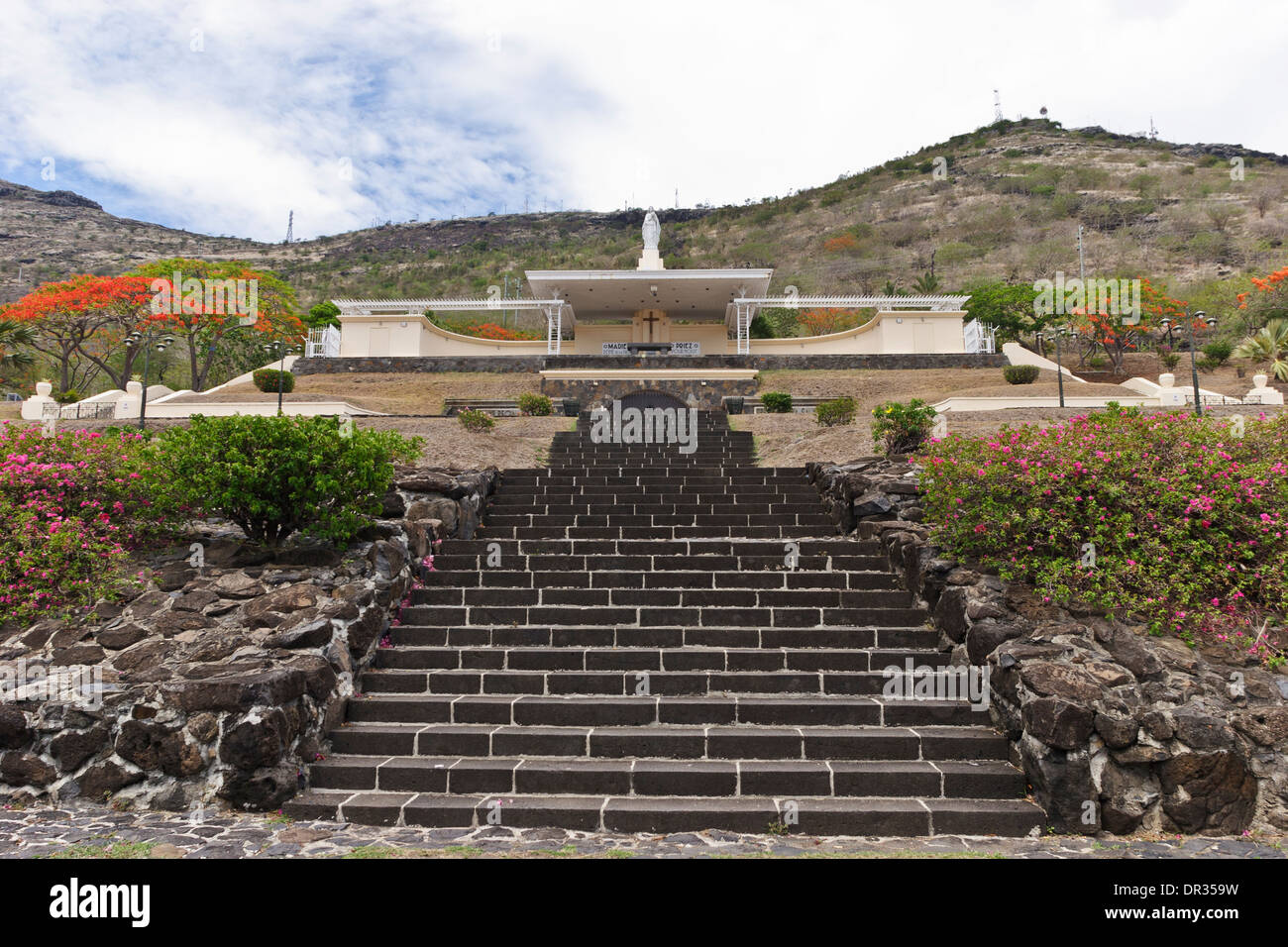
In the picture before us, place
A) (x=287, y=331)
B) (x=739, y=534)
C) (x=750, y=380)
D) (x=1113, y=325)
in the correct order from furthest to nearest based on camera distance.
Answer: (x=287, y=331) < (x=1113, y=325) < (x=750, y=380) < (x=739, y=534)

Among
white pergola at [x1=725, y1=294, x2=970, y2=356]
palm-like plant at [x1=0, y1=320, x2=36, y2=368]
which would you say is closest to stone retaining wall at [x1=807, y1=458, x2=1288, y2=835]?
Answer: white pergola at [x1=725, y1=294, x2=970, y2=356]

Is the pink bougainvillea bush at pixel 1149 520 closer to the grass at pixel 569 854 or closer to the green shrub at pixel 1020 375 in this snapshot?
the grass at pixel 569 854

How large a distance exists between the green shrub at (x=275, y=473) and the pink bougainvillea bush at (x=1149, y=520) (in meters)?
5.06

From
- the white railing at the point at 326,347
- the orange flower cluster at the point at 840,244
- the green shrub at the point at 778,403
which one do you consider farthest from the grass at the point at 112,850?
the orange flower cluster at the point at 840,244

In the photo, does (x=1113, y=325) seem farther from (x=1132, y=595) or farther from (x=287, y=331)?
(x=287, y=331)

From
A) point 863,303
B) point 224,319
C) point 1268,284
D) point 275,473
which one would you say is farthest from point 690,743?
point 1268,284

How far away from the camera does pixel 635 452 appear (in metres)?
13.7

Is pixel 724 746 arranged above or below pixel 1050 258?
below

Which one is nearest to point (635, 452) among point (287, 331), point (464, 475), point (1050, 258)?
point (464, 475)

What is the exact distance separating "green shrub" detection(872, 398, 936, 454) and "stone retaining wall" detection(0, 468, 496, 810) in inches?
273

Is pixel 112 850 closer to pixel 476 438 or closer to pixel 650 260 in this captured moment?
pixel 476 438

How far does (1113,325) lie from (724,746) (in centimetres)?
2803

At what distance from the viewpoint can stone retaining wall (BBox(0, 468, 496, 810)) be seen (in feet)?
14.0

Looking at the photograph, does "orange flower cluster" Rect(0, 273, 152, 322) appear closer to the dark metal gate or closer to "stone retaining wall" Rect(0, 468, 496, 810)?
the dark metal gate
